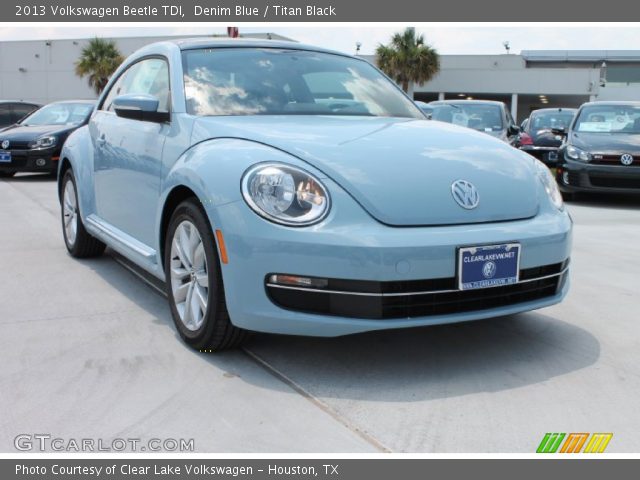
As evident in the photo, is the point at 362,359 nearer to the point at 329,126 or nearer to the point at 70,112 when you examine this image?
the point at 329,126

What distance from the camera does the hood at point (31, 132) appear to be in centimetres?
1162

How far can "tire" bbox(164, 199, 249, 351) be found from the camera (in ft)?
10.2

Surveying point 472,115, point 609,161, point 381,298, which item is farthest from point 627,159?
point 381,298

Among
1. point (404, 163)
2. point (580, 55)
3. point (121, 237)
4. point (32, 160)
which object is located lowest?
point (32, 160)

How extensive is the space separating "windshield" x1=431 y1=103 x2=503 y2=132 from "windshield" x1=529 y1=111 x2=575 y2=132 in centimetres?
199

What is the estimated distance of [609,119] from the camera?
1009cm

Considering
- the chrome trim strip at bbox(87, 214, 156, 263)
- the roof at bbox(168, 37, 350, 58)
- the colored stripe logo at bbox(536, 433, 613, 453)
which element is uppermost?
the roof at bbox(168, 37, 350, 58)

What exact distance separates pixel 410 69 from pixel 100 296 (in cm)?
4053

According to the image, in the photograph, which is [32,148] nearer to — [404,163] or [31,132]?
[31,132]

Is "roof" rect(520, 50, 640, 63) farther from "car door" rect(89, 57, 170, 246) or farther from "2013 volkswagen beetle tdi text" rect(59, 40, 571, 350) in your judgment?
"2013 volkswagen beetle tdi text" rect(59, 40, 571, 350)
